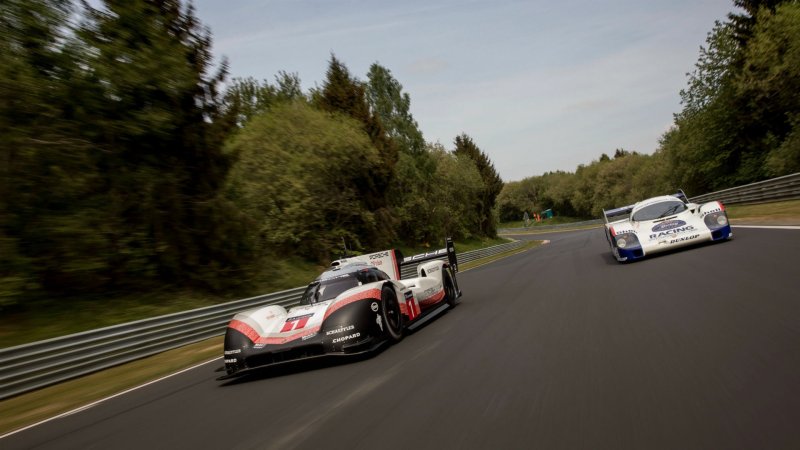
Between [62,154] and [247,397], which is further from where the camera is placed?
[62,154]

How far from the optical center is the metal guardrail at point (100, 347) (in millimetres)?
8211

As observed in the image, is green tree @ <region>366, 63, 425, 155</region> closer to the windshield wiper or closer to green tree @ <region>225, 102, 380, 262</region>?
green tree @ <region>225, 102, 380, 262</region>

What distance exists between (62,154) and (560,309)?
12621mm

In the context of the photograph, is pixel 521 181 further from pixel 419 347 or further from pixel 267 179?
pixel 419 347

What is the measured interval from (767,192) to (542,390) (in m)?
24.7

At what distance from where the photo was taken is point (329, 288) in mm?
7582

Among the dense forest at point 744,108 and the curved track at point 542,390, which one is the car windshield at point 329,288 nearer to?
→ the curved track at point 542,390

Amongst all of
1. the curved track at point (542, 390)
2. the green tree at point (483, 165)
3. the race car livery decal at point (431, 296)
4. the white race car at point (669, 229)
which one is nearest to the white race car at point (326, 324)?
the curved track at point (542, 390)

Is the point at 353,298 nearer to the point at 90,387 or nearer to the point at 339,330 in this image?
the point at 339,330

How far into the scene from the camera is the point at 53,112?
47.1 feet

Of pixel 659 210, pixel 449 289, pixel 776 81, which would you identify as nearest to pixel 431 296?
pixel 449 289

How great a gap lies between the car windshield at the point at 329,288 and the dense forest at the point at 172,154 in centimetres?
837

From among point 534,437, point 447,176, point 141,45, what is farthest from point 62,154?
point 447,176

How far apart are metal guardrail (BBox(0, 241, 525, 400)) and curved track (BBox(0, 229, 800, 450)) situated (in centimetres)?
252
